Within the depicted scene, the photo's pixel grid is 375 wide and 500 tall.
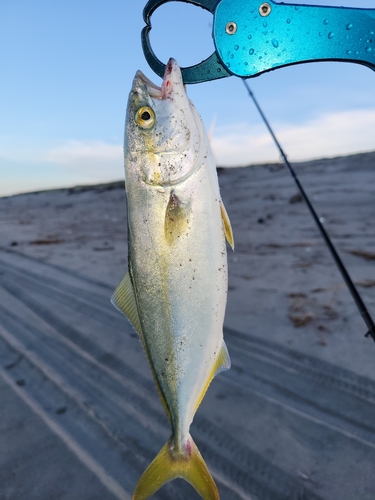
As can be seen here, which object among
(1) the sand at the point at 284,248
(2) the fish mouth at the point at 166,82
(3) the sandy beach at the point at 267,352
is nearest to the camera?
(2) the fish mouth at the point at 166,82

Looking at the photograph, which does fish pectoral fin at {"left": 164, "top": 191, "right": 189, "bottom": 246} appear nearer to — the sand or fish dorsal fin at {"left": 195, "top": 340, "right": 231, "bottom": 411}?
fish dorsal fin at {"left": 195, "top": 340, "right": 231, "bottom": 411}

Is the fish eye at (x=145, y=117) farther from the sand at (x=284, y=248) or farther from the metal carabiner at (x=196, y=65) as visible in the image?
the sand at (x=284, y=248)

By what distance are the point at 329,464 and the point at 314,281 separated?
8.16ft

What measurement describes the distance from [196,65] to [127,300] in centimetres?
83

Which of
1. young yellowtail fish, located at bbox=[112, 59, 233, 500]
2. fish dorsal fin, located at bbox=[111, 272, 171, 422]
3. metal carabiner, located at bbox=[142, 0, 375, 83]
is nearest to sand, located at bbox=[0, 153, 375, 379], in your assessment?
young yellowtail fish, located at bbox=[112, 59, 233, 500]

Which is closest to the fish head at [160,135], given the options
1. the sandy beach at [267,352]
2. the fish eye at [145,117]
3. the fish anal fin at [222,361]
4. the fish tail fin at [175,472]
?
the fish eye at [145,117]

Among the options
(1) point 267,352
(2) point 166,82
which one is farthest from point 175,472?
(1) point 267,352

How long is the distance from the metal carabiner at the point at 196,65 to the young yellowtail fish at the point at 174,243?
58 millimetres

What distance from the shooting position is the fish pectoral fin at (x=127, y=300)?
4.53 feet

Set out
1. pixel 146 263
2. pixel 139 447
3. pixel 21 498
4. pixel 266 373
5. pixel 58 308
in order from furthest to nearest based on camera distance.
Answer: pixel 58 308 → pixel 266 373 → pixel 139 447 → pixel 21 498 → pixel 146 263

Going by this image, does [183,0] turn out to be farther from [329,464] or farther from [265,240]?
[265,240]

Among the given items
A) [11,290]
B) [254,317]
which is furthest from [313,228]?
[11,290]

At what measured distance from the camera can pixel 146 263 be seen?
4.23 ft

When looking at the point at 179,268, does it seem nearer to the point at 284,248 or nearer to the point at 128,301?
the point at 128,301
